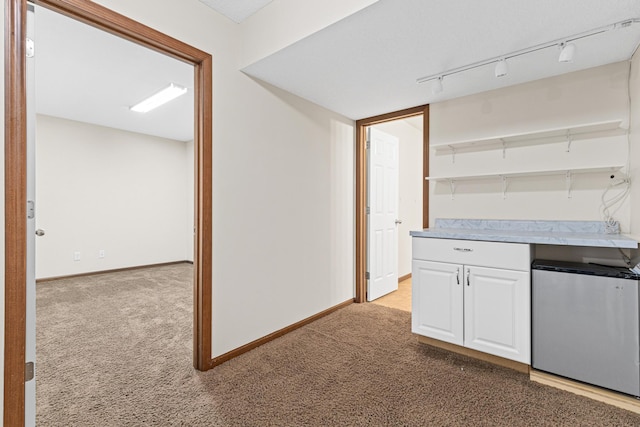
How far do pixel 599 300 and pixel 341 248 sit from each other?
2103mm

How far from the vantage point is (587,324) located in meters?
1.75

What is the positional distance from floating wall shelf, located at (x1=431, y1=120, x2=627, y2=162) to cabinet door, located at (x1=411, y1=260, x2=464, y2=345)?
44.4 inches

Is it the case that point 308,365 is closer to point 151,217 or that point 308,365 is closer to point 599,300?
point 599,300

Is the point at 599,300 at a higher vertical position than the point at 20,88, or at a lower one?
lower

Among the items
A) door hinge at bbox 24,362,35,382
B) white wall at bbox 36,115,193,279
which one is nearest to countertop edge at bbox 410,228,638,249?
door hinge at bbox 24,362,35,382

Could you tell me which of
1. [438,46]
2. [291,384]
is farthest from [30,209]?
[438,46]

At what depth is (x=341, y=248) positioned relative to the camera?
334cm

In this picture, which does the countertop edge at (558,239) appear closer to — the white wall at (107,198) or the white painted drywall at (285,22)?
the white painted drywall at (285,22)

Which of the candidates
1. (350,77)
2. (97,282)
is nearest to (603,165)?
(350,77)

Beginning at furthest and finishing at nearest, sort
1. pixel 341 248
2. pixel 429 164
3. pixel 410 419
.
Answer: pixel 341 248 → pixel 429 164 → pixel 410 419

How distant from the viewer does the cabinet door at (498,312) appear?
1.93m

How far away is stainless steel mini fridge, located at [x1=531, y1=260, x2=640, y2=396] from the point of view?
1.65 metres

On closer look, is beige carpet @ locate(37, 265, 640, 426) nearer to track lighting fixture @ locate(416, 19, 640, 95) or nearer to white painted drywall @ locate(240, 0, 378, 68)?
track lighting fixture @ locate(416, 19, 640, 95)

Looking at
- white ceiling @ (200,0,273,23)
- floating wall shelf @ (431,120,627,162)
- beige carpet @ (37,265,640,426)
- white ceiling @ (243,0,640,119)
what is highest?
white ceiling @ (200,0,273,23)
